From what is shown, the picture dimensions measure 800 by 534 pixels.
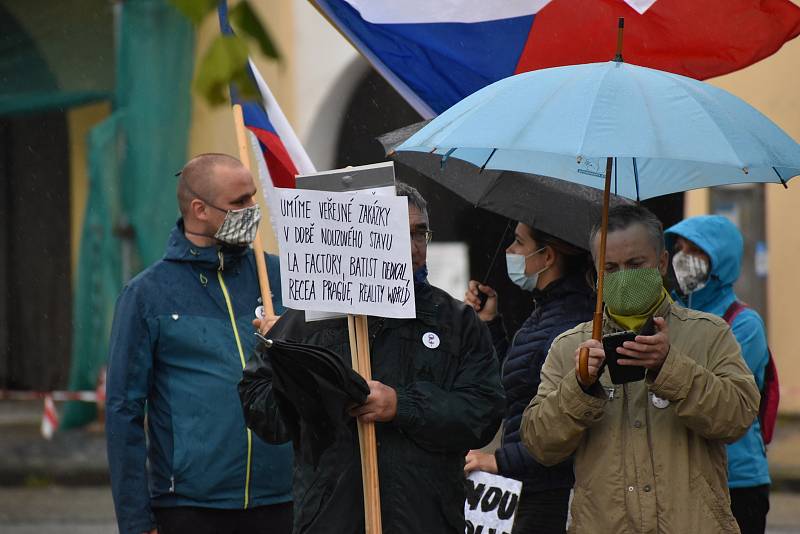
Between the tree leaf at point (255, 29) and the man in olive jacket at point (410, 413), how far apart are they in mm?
1778

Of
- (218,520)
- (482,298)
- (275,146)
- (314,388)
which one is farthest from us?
(275,146)

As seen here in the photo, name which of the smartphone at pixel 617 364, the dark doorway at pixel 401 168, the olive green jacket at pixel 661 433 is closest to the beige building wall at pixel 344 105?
the dark doorway at pixel 401 168

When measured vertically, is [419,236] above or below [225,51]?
below

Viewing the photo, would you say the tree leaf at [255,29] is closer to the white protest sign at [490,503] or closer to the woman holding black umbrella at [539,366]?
the woman holding black umbrella at [539,366]

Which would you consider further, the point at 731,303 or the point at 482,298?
the point at 731,303

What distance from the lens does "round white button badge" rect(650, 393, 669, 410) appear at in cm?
407

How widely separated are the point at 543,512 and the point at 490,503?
0.18 meters

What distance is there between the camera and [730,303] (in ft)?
19.4

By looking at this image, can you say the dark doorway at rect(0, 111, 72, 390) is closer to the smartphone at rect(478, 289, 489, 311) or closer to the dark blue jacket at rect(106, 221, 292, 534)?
the smartphone at rect(478, 289, 489, 311)

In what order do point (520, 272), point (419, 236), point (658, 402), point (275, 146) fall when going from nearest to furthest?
point (658, 402), point (419, 236), point (520, 272), point (275, 146)

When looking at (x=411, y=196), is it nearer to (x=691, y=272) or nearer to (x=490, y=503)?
(x=490, y=503)

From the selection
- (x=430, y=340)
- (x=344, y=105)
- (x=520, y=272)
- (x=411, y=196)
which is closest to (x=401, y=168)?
(x=344, y=105)

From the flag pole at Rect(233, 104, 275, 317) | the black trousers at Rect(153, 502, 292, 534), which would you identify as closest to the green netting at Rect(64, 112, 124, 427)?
the flag pole at Rect(233, 104, 275, 317)

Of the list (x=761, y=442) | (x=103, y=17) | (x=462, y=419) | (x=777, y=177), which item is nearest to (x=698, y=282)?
(x=761, y=442)
